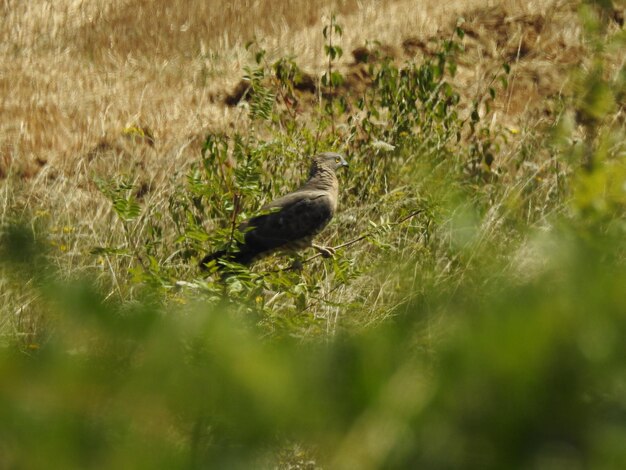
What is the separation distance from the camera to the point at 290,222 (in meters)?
5.98

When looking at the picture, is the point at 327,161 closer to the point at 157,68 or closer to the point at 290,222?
the point at 290,222

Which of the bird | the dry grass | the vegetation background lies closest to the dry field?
the dry grass

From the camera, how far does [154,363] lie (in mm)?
984

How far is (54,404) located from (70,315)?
0.11 meters

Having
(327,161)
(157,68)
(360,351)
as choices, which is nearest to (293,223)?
(327,161)

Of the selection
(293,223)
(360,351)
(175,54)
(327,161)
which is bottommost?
(175,54)

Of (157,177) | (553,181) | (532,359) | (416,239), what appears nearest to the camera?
(532,359)

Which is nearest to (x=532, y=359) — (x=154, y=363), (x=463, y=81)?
(x=154, y=363)

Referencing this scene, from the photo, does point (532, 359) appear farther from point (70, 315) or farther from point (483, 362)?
point (70, 315)

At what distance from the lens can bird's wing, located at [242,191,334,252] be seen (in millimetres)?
5984

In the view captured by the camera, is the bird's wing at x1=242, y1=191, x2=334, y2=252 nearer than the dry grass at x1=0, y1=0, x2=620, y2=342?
Yes

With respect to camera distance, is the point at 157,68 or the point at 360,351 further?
the point at 157,68

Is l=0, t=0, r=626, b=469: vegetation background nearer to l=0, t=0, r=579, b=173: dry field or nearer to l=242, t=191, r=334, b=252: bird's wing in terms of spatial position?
l=242, t=191, r=334, b=252: bird's wing

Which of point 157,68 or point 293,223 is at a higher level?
point 293,223
